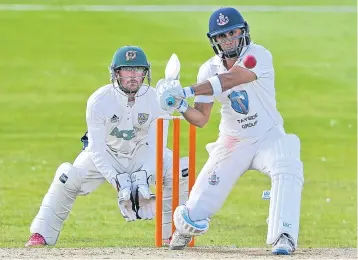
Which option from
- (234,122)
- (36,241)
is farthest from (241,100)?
(36,241)

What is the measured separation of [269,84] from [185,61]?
1170cm

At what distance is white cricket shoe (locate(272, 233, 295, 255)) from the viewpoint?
8398 mm

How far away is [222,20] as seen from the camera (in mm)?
8719

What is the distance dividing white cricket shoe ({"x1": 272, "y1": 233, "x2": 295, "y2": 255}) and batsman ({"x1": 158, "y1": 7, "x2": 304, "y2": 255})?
0.98 feet

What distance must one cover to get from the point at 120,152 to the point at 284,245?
1.62m

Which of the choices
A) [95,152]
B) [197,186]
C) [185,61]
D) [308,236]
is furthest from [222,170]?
[185,61]

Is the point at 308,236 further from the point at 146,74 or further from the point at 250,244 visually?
the point at 146,74

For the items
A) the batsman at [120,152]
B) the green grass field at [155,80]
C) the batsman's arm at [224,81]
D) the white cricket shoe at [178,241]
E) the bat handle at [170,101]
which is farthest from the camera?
the green grass field at [155,80]

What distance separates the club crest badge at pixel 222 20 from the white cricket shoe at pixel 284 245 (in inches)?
54.7

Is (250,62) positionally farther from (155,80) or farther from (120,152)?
(155,80)

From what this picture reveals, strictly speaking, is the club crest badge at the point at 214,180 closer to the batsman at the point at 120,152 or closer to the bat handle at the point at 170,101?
the batsman at the point at 120,152

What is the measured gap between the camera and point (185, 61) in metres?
20.5

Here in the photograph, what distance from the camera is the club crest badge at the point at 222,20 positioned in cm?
871

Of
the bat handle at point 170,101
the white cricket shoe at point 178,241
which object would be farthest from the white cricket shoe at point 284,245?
the bat handle at point 170,101
